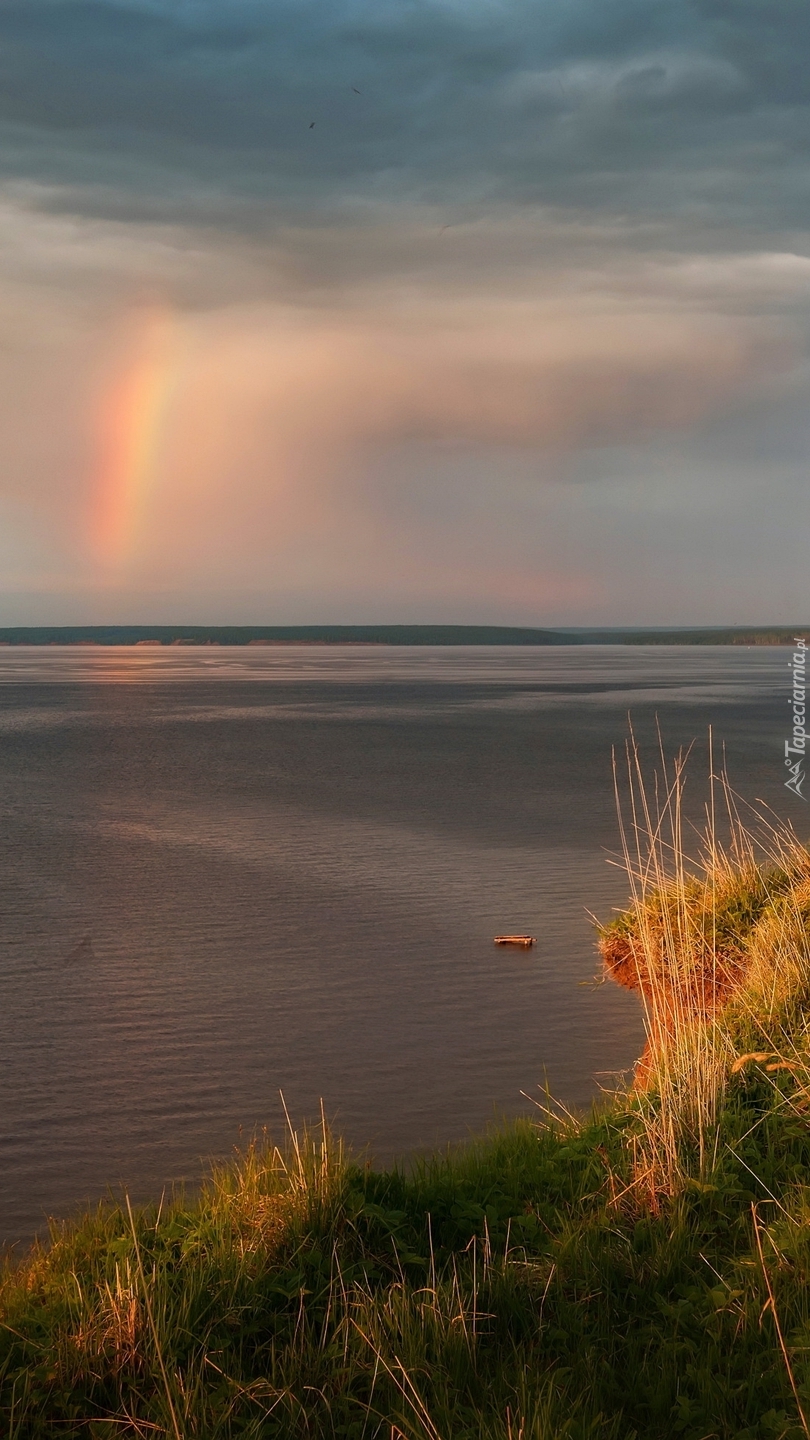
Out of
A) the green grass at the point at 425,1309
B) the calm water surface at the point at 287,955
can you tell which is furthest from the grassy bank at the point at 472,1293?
the calm water surface at the point at 287,955

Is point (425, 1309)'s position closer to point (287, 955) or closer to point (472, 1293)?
point (472, 1293)

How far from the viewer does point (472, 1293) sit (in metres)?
5.09

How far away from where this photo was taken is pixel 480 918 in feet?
48.6

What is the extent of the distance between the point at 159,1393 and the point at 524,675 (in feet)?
344

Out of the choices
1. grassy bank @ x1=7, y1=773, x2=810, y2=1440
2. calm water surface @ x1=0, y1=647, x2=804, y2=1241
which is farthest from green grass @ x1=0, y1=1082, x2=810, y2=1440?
calm water surface @ x1=0, y1=647, x2=804, y2=1241

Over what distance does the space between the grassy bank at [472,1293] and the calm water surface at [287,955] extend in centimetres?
188

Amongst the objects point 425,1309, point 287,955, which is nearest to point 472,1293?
point 425,1309

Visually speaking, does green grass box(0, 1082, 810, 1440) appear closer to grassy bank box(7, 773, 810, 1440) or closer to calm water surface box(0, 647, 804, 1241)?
grassy bank box(7, 773, 810, 1440)

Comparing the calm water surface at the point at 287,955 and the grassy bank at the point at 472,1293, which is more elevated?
the grassy bank at the point at 472,1293

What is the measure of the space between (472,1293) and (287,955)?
8.44 meters

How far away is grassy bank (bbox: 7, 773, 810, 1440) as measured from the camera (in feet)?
14.6

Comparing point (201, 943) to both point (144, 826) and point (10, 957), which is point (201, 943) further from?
point (144, 826)

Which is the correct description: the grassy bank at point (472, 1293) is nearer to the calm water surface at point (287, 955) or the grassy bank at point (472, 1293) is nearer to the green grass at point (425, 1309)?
the green grass at point (425, 1309)

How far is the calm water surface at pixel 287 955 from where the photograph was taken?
8.95m
